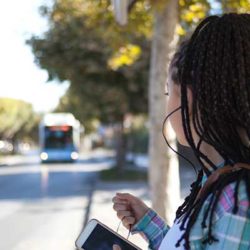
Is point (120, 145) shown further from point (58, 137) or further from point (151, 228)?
point (151, 228)

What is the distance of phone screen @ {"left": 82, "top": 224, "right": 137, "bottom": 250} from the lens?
6.24 ft

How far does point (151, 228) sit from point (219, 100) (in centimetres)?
70

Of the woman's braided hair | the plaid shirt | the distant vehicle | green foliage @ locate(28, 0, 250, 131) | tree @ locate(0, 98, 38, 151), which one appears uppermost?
the woman's braided hair

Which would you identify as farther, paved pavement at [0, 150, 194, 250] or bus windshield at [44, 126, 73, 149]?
bus windshield at [44, 126, 73, 149]

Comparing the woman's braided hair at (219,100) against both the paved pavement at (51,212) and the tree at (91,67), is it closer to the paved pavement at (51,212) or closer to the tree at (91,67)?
the paved pavement at (51,212)

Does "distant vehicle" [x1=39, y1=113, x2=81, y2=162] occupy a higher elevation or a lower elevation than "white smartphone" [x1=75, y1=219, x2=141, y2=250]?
lower

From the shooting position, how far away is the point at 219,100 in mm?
1482

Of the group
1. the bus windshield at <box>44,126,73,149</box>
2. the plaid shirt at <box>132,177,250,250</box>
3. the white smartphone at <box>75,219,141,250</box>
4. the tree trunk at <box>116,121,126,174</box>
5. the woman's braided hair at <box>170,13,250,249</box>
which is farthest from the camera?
the bus windshield at <box>44,126,73,149</box>

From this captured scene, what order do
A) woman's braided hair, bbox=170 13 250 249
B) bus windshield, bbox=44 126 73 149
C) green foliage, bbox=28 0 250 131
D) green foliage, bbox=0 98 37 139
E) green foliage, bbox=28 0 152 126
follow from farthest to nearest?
green foliage, bbox=0 98 37 139
bus windshield, bbox=44 126 73 149
green foliage, bbox=28 0 152 126
green foliage, bbox=28 0 250 131
woman's braided hair, bbox=170 13 250 249

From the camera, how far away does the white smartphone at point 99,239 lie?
6.23ft

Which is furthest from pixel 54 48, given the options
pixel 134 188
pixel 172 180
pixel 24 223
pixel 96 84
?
pixel 172 180

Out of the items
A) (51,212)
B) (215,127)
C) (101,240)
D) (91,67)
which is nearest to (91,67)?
(91,67)

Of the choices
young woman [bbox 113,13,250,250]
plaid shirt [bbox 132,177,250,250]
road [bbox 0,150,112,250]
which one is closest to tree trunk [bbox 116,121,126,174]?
road [bbox 0,150,112,250]

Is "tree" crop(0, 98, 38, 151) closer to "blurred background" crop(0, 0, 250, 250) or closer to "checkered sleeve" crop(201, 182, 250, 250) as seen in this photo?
"blurred background" crop(0, 0, 250, 250)
